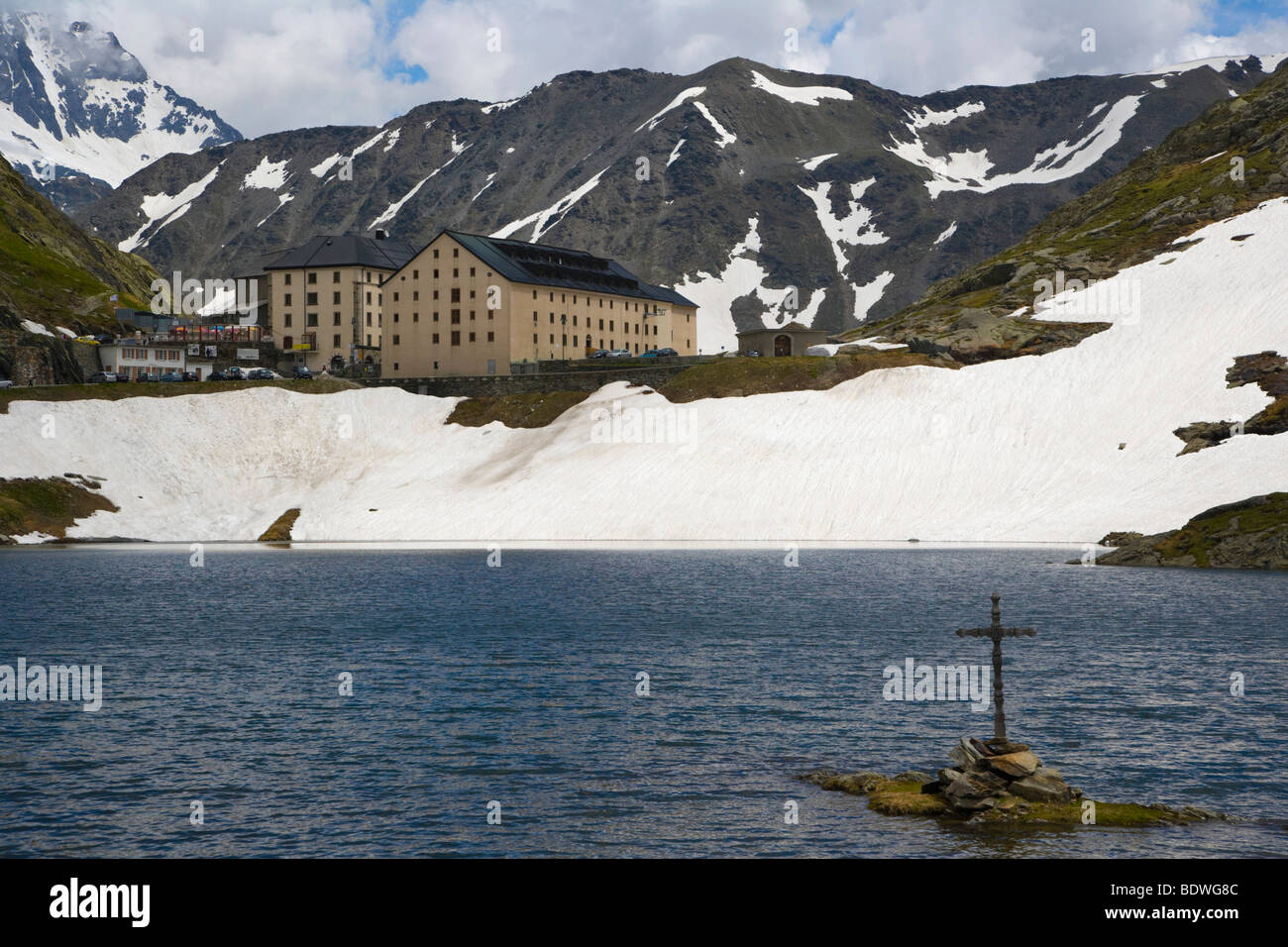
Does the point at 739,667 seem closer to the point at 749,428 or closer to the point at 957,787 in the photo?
the point at 957,787

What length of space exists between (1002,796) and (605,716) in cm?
1466

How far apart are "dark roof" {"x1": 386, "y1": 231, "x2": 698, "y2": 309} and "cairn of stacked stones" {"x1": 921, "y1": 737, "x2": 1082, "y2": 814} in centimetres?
13247

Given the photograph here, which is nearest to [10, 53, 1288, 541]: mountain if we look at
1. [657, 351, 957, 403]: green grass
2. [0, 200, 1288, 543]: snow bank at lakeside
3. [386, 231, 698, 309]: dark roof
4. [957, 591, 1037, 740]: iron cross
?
[0, 200, 1288, 543]: snow bank at lakeside

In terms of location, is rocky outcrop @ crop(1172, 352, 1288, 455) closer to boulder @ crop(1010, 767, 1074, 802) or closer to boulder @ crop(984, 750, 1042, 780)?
boulder @ crop(984, 750, 1042, 780)

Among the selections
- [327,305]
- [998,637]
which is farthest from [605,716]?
[327,305]

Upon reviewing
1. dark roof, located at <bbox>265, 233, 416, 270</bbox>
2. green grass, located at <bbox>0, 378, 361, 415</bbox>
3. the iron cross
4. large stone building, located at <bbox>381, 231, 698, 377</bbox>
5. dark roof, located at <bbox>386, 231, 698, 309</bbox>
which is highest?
dark roof, located at <bbox>265, 233, 416, 270</bbox>

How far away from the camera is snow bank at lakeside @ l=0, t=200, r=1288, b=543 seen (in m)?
114

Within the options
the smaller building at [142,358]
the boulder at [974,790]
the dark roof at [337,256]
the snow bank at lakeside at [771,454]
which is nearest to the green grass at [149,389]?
the snow bank at lakeside at [771,454]

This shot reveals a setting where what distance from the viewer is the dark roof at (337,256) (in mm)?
181875

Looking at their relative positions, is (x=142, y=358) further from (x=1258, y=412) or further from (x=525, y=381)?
(x=1258, y=412)

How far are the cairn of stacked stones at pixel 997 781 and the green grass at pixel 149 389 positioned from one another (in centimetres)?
12034

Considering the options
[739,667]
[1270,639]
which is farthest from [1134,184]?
[739,667]
